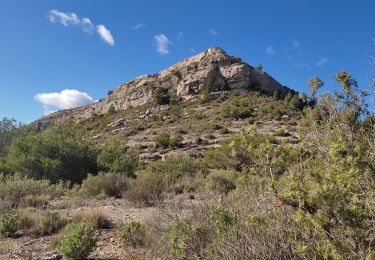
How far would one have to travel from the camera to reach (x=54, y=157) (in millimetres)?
→ 17828

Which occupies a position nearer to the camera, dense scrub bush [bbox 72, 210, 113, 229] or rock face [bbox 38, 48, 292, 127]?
dense scrub bush [bbox 72, 210, 113, 229]

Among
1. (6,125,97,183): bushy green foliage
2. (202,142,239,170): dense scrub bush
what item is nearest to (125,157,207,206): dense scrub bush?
(6,125,97,183): bushy green foliage

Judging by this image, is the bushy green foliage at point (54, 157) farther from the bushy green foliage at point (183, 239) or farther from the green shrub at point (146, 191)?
the bushy green foliage at point (183, 239)

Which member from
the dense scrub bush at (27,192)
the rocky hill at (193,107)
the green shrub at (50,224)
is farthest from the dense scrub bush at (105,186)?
the rocky hill at (193,107)

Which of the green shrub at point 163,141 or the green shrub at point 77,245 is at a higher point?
the green shrub at point 163,141

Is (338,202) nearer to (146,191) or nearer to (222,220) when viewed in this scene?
(222,220)

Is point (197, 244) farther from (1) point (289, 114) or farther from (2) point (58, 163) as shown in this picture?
(1) point (289, 114)

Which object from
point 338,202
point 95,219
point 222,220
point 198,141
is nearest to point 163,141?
point 198,141

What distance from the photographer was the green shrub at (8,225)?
25.8 feet

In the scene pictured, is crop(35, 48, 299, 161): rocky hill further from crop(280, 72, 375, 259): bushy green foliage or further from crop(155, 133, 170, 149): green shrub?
crop(280, 72, 375, 259): bushy green foliage

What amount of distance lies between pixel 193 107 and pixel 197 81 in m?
7.99

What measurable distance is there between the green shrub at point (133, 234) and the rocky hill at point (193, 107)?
70.1 ft

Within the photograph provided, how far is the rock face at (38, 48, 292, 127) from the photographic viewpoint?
5816 cm

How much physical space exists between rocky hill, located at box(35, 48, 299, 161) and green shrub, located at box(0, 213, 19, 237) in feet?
67.6
